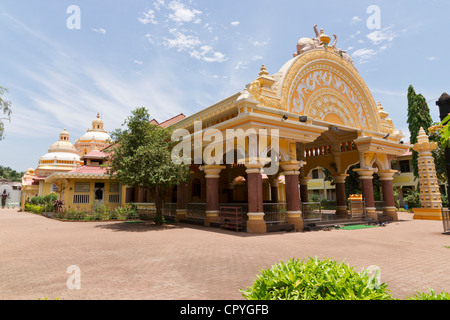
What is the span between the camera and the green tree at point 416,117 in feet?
102

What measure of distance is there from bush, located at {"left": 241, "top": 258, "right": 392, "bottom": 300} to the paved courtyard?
1.45 m

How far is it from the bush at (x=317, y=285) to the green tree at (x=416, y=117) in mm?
34265

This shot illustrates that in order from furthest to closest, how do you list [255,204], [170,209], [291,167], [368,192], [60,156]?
1. [60,156]
2. [170,209]
3. [368,192]
4. [291,167]
5. [255,204]

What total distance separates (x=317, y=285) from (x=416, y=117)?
3542 cm

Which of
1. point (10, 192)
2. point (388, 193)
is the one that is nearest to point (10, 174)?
point (10, 192)

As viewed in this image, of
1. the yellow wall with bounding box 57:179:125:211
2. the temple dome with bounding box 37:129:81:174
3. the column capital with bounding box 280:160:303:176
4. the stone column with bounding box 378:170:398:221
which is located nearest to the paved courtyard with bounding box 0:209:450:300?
the column capital with bounding box 280:160:303:176

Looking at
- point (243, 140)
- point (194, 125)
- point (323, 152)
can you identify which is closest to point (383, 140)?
point (323, 152)

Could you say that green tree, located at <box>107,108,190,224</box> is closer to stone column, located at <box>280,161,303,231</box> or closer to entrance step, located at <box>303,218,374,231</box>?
stone column, located at <box>280,161,303,231</box>

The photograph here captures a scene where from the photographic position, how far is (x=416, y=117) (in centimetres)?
3111

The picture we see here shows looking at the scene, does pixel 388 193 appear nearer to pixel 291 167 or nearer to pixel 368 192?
pixel 368 192

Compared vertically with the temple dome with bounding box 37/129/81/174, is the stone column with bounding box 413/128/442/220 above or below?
below

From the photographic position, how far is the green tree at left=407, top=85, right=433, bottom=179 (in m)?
30.9

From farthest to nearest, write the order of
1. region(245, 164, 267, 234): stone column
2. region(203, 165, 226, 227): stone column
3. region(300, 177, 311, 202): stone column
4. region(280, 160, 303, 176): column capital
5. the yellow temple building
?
region(300, 177, 311, 202): stone column < region(203, 165, 226, 227): stone column < region(280, 160, 303, 176): column capital < the yellow temple building < region(245, 164, 267, 234): stone column

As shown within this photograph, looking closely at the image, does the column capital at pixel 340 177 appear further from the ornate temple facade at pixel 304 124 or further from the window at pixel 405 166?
the window at pixel 405 166
